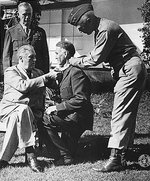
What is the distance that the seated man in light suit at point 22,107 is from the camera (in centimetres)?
407

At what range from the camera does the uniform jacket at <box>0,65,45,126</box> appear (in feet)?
13.6

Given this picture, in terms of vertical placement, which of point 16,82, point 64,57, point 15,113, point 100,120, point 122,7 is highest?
point 122,7

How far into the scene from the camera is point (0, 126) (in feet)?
15.5

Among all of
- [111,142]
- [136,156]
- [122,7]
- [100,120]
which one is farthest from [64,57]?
[122,7]

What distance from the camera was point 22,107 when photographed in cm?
411

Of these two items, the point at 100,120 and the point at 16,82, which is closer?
the point at 16,82

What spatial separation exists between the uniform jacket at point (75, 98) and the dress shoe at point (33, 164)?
22.1 inches

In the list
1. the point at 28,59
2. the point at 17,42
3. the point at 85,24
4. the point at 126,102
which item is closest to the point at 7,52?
the point at 17,42

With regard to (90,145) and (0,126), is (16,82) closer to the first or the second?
(0,126)

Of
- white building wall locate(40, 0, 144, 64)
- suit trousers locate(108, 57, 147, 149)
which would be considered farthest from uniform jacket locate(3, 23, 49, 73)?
white building wall locate(40, 0, 144, 64)

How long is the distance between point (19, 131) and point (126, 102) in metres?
1.17

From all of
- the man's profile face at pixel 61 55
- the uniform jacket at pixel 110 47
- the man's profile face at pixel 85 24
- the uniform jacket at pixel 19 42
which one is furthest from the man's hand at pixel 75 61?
the uniform jacket at pixel 19 42

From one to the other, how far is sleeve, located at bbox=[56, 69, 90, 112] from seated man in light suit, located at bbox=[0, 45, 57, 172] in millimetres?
259

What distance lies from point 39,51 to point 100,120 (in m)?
2.41
